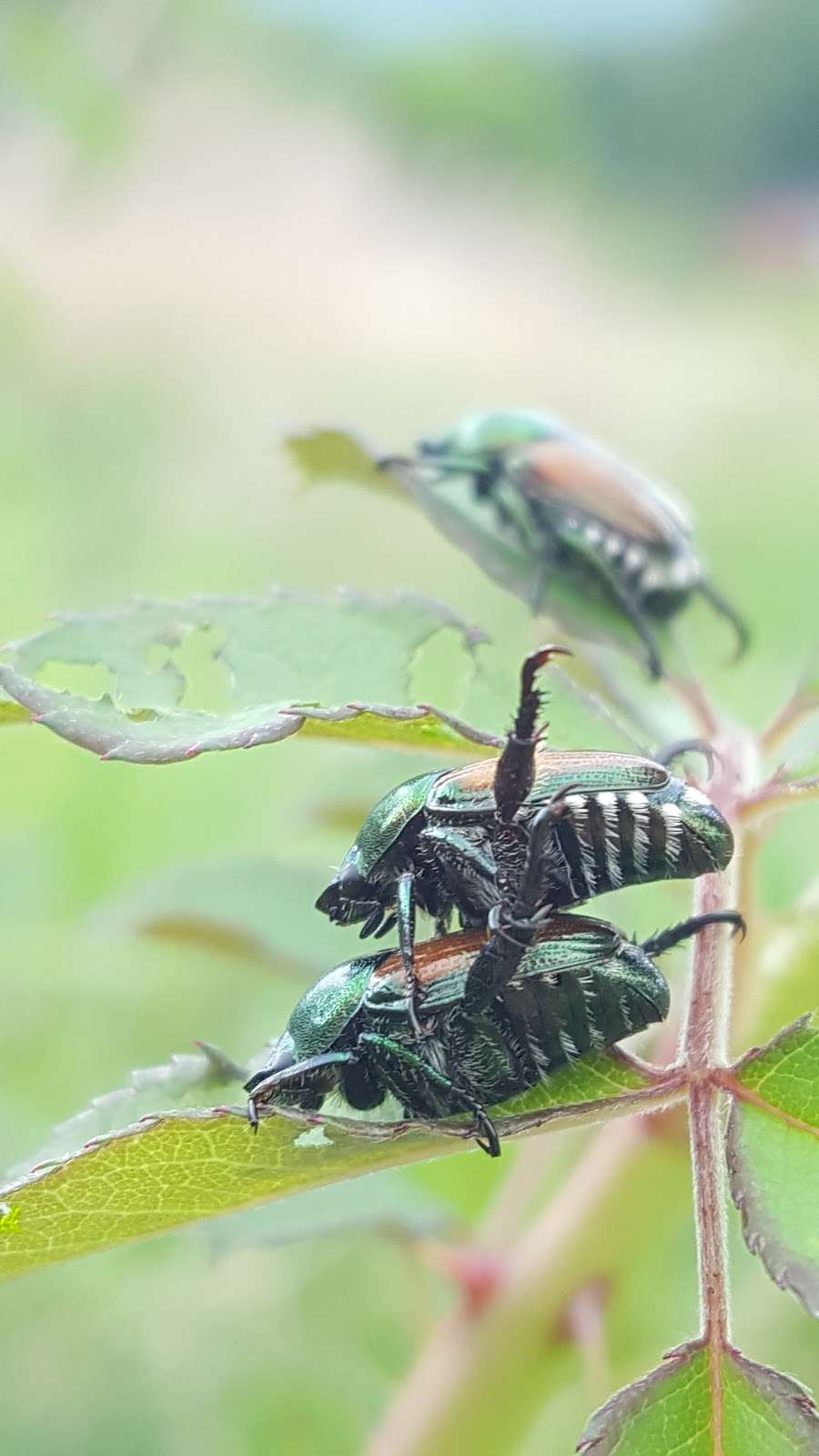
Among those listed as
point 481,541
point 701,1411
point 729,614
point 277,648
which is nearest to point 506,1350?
point 701,1411

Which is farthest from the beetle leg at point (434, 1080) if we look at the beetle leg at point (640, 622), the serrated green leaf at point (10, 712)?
the beetle leg at point (640, 622)

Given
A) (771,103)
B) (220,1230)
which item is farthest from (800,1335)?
(771,103)

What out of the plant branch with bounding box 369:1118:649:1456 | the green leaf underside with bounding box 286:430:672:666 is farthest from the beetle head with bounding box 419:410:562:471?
the plant branch with bounding box 369:1118:649:1456

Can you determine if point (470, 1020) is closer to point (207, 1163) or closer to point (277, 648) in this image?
point (207, 1163)

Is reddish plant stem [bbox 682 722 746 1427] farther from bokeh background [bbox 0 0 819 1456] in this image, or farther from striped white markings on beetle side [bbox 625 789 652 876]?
bokeh background [bbox 0 0 819 1456]

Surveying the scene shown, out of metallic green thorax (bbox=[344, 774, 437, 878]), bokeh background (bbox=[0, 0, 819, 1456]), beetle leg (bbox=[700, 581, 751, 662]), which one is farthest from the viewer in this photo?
bokeh background (bbox=[0, 0, 819, 1456])

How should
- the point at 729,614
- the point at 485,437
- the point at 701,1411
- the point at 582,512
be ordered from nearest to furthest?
the point at 701,1411 → the point at 729,614 → the point at 582,512 → the point at 485,437

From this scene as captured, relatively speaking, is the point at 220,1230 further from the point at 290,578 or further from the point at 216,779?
the point at 290,578
